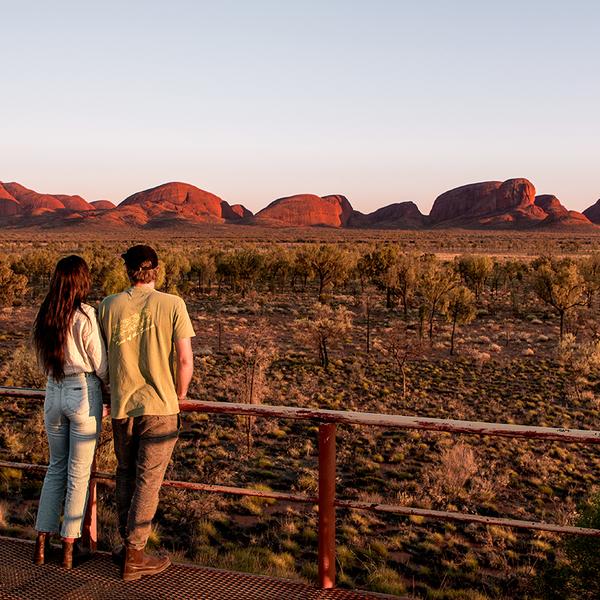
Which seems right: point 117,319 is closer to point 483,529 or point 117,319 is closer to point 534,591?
point 534,591

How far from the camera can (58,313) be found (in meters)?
3.48

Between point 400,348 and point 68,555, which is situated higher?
point 68,555

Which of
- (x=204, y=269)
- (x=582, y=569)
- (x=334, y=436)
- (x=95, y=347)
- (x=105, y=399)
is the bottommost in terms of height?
(x=582, y=569)

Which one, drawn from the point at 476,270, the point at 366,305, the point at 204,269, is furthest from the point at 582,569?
the point at 204,269

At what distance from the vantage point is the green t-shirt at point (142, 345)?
11.5 ft

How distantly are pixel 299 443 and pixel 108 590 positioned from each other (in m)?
12.2

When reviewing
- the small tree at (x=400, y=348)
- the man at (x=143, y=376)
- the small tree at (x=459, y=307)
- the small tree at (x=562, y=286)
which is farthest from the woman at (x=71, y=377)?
the small tree at (x=562, y=286)

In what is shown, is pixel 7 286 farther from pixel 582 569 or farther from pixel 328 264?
pixel 582 569

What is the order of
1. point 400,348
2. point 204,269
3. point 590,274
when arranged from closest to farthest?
1. point 400,348
2. point 590,274
3. point 204,269

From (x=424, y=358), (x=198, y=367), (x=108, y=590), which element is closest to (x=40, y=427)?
(x=198, y=367)

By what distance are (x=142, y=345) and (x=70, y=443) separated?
0.80 meters

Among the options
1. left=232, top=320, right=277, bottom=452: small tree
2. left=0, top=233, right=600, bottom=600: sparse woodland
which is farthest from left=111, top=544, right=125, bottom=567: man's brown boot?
left=232, top=320, right=277, bottom=452: small tree

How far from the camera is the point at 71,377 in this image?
3545mm

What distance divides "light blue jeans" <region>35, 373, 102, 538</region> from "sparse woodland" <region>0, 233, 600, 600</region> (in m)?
1.80
